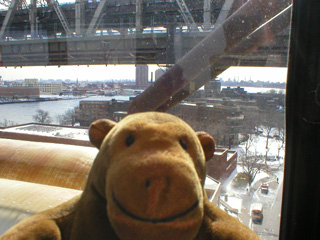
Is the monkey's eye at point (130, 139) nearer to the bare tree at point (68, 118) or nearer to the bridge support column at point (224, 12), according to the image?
the bridge support column at point (224, 12)

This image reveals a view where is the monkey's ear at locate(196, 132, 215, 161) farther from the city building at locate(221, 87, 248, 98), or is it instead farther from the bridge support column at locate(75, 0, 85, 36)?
A: the bridge support column at locate(75, 0, 85, 36)

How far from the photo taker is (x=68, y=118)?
265cm

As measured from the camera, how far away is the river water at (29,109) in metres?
2.74

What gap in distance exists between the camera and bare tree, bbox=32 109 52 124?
2910mm

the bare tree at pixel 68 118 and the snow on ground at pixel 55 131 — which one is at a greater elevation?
the bare tree at pixel 68 118

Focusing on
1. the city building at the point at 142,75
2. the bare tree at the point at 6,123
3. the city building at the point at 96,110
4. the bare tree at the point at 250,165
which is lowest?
the bare tree at the point at 250,165

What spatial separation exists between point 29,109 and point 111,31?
1348 mm

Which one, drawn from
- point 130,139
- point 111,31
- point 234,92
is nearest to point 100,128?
point 130,139

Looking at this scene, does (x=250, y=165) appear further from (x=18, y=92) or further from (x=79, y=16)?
(x=18, y=92)

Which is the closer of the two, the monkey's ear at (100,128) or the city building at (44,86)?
the monkey's ear at (100,128)

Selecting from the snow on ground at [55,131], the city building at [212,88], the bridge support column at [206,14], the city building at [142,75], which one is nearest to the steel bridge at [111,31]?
the bridge support column at [206,14]

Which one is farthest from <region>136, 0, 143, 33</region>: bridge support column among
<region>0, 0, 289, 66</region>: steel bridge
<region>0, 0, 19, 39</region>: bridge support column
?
<region>0, 0, 19, 39</region>: bridge support column

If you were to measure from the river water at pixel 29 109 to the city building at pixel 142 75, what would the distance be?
20.3 inches

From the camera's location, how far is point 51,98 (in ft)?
9.77
